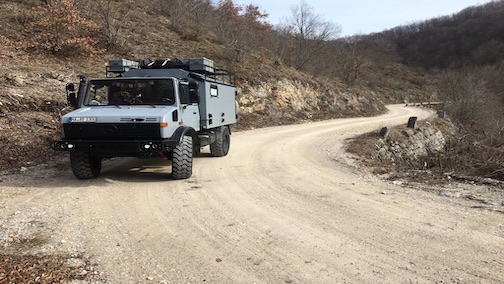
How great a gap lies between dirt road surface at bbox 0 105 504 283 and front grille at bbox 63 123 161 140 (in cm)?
101

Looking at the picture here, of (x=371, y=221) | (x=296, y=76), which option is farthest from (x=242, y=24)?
(x=371, y=221)

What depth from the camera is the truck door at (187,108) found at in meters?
8.28

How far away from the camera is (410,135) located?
18859mm

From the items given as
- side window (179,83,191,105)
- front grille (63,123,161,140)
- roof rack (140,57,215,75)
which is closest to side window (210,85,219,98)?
roof rack (140,57,215,75)

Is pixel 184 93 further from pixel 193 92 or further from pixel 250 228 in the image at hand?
pixel 250 228

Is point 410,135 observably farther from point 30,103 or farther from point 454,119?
point 30,103

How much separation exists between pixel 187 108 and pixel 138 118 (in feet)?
5.33

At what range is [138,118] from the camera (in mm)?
7141

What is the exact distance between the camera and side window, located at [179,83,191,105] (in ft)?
27.2

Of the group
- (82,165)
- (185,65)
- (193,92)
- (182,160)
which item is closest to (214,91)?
(185,65)

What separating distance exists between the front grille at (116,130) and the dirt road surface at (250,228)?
1.01m

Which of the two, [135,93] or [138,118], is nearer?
[138,118]

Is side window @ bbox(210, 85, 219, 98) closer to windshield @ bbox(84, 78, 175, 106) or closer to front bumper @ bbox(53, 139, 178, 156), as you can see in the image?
windshield @ bbox(84, 78, 175, 106)

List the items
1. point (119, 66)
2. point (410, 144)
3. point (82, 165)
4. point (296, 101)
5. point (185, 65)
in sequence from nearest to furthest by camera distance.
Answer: point (82, 165)
point (119, 66)
point (185, 65)
point (410, 144)
point (296, 101)
